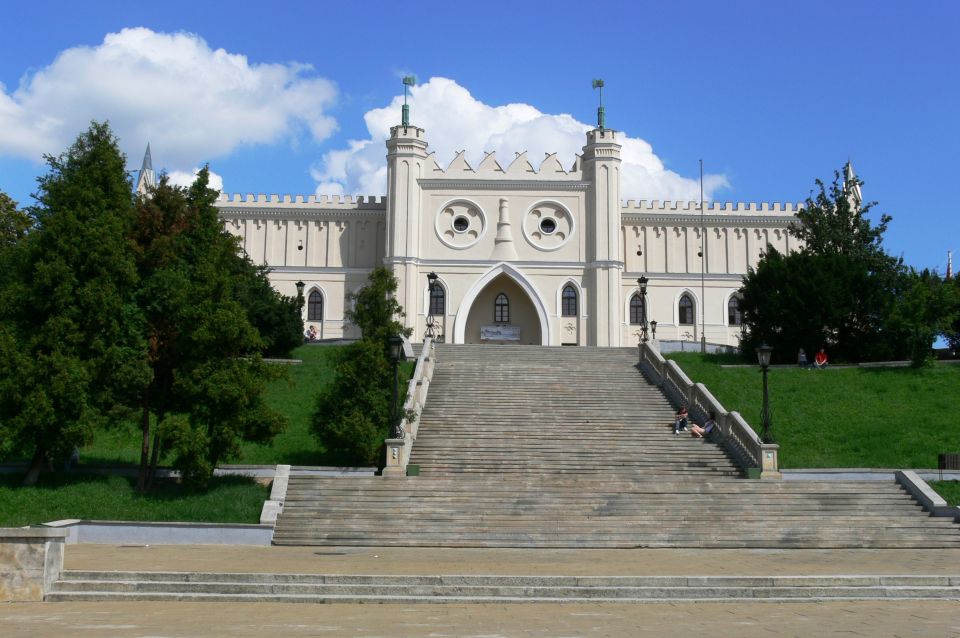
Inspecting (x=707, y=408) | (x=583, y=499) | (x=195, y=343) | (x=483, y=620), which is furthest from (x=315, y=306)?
(x=483, y=620)

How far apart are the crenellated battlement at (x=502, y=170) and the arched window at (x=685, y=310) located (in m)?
9.56

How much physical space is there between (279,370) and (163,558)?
7460 millimetres

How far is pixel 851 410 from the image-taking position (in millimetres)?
29984

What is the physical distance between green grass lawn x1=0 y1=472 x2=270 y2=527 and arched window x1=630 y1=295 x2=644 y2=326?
33.6 m

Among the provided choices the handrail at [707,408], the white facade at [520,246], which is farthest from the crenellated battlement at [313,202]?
the handrail at [707,408]

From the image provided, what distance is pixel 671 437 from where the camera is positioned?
26.0 m

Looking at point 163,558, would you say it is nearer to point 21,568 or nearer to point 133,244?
point 21,568

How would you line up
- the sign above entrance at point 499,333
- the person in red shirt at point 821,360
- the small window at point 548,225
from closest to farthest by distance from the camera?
the person in red shirt at point 821,360
the sign above entrance at point 499,333
the small window at point 548,225

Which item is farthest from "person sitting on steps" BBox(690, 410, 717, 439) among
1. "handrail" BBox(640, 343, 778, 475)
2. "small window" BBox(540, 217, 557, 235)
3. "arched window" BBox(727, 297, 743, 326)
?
"arched window" BBox(727, 297, 743, 326)

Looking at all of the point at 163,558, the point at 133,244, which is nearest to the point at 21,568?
the point at 163,558

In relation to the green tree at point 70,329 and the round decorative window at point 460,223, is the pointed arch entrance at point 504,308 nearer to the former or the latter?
the round decorative window at point 460,223

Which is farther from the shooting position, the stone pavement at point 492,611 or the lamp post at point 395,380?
the lamp post at point 395,380

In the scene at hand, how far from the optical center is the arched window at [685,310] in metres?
53.3

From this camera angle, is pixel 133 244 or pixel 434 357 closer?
pixel 133 244
